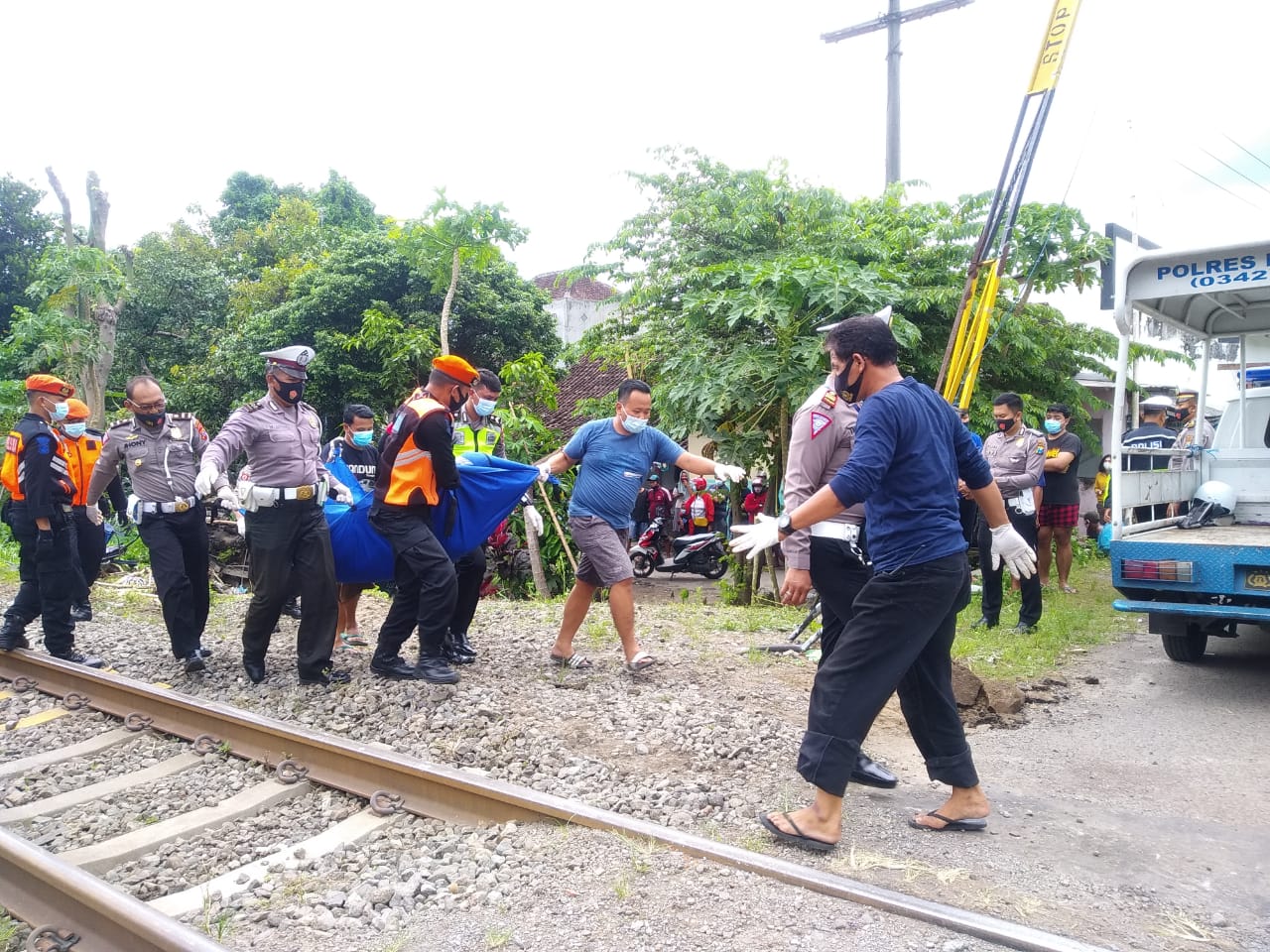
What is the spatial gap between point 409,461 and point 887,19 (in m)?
12.1

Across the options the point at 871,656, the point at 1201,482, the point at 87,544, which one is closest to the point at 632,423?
the point at 871,656

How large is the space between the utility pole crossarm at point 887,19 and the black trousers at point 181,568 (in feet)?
40.4

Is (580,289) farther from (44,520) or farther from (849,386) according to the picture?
(849,386)

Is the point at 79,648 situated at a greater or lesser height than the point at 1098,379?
lesser

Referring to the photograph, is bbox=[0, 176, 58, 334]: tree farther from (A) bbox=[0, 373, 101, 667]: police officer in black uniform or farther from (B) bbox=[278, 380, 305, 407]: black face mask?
(B) bbox=[278, 380, 305, 407]: black face mask

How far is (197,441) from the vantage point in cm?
687

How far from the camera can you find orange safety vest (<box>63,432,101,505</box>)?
731 centimetres

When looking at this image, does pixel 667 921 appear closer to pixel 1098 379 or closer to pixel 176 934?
pixel 176 934

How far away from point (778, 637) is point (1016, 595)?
356cm

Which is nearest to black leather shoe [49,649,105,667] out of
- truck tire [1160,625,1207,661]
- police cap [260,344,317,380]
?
police cap [260,344,317,380]

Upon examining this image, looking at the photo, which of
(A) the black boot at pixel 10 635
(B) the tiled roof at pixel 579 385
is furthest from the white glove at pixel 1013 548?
(B) the tiled roof at pixel 579 385

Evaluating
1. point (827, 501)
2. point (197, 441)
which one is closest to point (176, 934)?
point (827, 501)

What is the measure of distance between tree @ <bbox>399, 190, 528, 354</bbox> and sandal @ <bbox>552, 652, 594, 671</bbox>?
234 inches

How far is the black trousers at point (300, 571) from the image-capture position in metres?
6.02
